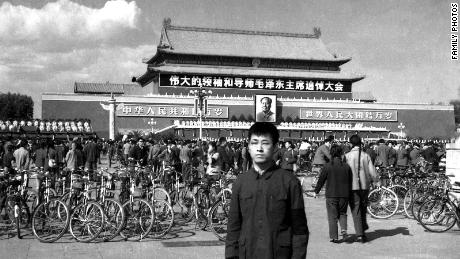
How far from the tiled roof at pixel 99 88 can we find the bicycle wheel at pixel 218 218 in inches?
2389

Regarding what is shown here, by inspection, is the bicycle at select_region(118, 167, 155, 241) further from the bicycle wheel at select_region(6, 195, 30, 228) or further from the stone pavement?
the bicycle wheel at select_region(6, 195, 30, 228)

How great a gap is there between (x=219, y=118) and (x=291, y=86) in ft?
27.2

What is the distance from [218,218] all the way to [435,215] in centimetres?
308

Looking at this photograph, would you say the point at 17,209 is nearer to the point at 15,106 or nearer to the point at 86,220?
the point at 86,220

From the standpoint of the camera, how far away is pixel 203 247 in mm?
7195

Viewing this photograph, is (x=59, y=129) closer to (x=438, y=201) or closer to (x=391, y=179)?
(x=391, y=179)

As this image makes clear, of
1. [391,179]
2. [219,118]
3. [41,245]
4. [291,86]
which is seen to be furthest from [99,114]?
[41,245]

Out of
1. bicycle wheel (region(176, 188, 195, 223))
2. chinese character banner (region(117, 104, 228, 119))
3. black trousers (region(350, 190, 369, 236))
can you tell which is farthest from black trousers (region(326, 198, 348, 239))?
chinese character banner (region(117, 104, 228, 119))

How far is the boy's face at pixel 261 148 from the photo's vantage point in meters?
3.39

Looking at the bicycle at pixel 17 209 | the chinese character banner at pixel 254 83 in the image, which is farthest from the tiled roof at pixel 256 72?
the bicycle at pixel 17 209

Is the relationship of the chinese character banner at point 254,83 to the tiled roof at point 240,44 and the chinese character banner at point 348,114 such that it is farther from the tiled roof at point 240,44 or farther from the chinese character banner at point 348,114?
the chinese character banner at point 348,114

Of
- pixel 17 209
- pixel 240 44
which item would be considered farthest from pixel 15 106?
pixel 17 209

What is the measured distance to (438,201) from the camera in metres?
8.34

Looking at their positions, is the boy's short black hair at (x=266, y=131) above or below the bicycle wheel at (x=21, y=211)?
above
